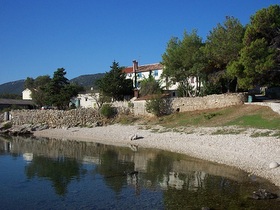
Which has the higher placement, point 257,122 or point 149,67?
point 149,67

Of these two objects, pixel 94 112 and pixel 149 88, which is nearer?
pixel 94 112

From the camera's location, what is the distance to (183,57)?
57.4m

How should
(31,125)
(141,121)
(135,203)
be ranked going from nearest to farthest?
(135,203) → (141,121) → (31,125)

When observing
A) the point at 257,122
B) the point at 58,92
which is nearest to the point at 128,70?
the point at 58,92

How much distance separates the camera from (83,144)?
148 feet

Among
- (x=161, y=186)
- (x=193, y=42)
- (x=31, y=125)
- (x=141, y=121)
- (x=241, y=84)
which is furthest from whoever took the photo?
(x=31, y=125)

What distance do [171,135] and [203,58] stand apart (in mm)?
17749

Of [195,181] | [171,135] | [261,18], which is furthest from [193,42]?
[195,181]

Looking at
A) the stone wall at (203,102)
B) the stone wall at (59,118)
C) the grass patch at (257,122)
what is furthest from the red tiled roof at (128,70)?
the grass patch at (257,122)

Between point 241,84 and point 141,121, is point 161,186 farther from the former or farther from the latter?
point 141,121

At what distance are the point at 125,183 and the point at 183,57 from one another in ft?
126

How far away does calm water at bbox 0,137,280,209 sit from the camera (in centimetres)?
1784

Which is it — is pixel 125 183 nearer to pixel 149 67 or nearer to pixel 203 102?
pixel 203 102

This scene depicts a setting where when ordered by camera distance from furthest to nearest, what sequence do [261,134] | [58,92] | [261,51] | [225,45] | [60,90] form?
[58,92] → [60,90] → [225,45] → [261,51] → [261,134]
